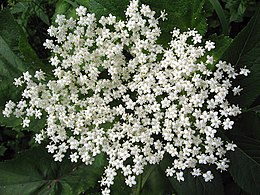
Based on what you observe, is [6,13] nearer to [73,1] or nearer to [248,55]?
[73,1]

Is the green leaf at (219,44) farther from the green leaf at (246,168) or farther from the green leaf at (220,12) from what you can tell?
the green leaf at (246,168)

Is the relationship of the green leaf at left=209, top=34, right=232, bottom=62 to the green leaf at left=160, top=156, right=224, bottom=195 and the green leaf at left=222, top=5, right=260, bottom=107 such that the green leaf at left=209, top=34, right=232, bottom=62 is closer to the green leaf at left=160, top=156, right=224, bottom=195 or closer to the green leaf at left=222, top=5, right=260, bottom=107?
the green leaf at left=222, top=5, right=260, bottom=107

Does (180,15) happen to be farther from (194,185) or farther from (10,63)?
(10,63)

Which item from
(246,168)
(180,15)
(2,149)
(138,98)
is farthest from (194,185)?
(2,149)

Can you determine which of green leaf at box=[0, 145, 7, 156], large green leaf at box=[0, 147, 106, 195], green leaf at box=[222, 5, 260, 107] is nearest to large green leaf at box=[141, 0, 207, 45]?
green leaf at box=[222, 5, 260, 107]

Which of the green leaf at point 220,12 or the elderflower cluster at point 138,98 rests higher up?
the green leaf at point 220,12

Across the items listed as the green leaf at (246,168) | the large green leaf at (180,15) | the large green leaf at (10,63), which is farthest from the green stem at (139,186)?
the large green leaf at (180,15)

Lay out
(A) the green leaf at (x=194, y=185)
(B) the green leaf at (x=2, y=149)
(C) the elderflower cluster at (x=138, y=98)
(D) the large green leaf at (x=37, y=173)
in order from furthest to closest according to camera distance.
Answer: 1. (B) the green leaf at (x=2, y=149)
2. (D) the large green leaf at (x=37, y=173)
3. (A) the green leaf at (x=194, y=185)
4. (C) the elderflower cluster at (x=138, y=98)

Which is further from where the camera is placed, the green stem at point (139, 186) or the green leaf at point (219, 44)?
the green stem at point (139, 186)
